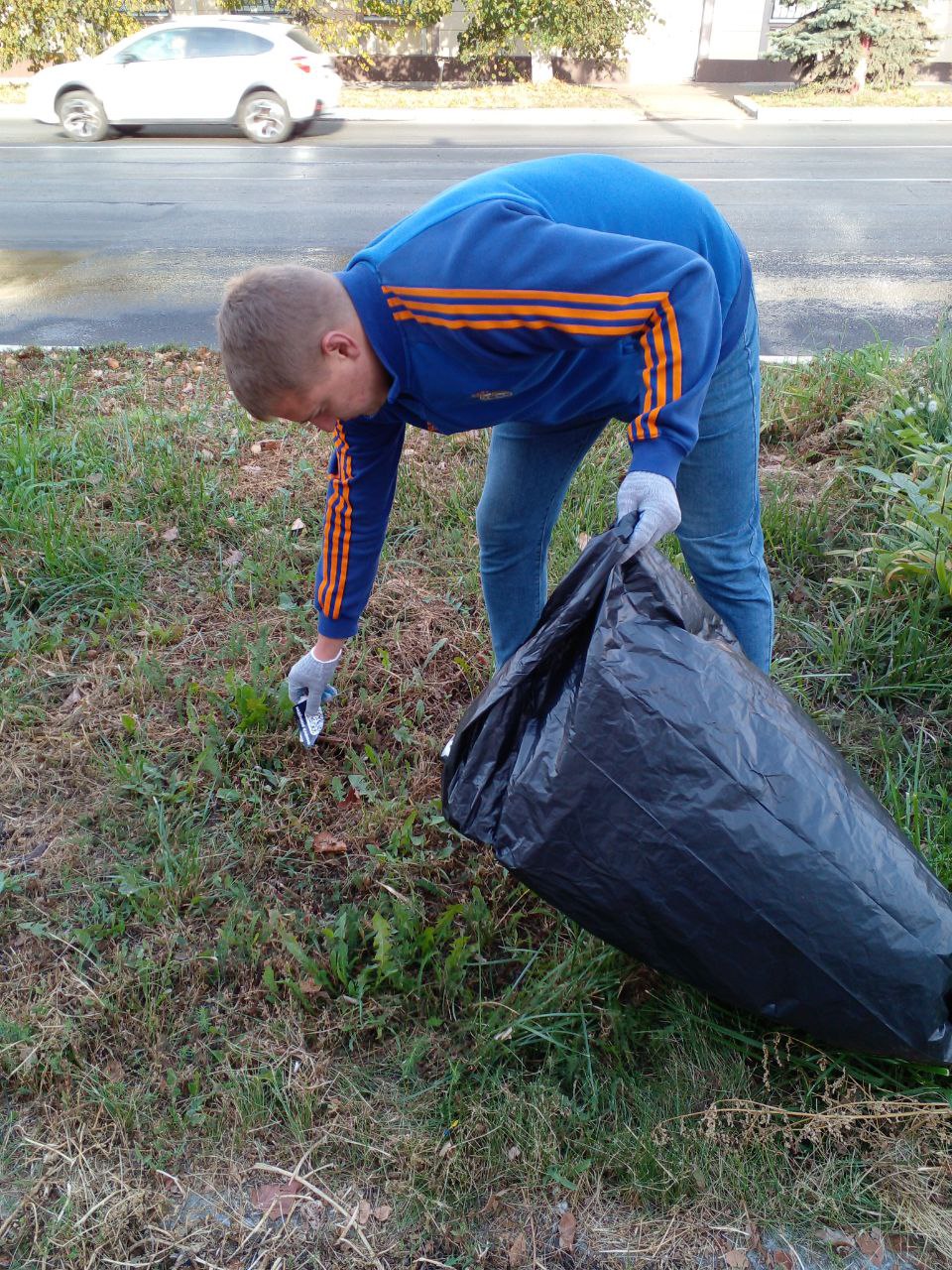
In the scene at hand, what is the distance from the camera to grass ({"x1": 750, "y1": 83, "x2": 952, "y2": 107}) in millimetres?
15188

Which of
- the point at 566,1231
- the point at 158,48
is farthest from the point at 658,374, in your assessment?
the point at 158,48

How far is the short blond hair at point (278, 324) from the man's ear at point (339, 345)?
10mm

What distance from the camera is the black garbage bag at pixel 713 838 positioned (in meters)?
1.52

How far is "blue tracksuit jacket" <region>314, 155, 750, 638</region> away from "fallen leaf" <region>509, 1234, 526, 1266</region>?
131 centimetres

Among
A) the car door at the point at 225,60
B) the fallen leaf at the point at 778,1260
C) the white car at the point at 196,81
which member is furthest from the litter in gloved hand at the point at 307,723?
the car door at the point at 225,60

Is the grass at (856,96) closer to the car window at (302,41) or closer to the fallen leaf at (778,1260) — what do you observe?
the car window at (302,41)

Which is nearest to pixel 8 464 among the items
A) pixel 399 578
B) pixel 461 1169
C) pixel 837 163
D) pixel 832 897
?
A: pixel 399 578

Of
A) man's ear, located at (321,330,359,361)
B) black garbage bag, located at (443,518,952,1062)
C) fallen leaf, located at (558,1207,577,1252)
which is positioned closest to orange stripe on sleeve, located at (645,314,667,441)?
black garbage bag, located at (443,518,952,1062)

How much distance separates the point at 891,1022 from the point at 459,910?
2.87 feet

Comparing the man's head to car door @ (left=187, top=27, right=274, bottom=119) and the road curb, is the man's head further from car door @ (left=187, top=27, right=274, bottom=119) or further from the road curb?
the road curb

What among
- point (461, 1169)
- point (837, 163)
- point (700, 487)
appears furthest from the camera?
point (837, 163)

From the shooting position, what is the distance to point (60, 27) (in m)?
16.6

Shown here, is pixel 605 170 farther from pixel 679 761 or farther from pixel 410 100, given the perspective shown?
pixel 410 100

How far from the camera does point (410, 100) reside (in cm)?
1582
